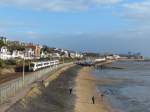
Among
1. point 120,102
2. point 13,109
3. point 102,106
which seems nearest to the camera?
point 13,109

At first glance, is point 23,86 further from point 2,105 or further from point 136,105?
point 2,105

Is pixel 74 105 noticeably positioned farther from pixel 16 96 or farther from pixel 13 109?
pixel 13 109

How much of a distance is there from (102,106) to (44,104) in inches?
390

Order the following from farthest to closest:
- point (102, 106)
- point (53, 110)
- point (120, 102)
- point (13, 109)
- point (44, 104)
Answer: point (120, 102) → point (102, 106) → point (44, 104) → point (53, 110) → point (13, 109)

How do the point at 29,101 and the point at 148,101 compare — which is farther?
the point at 148,101

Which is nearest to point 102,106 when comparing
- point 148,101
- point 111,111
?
point 111,111

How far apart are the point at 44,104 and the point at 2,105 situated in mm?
7913

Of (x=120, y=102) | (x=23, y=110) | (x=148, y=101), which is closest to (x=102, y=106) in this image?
(x=120, y=102)

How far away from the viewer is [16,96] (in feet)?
135

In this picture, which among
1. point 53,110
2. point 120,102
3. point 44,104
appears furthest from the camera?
point 120,102

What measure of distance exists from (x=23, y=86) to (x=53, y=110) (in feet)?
47.6

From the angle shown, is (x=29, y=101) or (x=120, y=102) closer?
(x=29, y=101)

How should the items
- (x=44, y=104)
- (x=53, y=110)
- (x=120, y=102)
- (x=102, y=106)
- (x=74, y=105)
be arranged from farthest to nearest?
(x=120, y=102), (x=102, y=106), (x=74, y=105), (x=44, y=104), (x=53, y=110)

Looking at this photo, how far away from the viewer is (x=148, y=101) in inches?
2267
